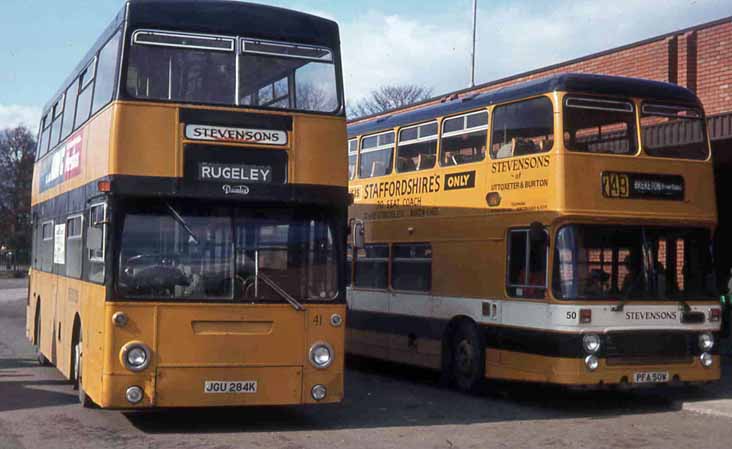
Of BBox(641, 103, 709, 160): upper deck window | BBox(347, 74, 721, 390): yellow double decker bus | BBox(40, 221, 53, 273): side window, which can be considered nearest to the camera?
BBox(347, 74, 721, 390): yellow double decker bus

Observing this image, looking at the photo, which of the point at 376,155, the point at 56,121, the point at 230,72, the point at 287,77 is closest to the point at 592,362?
the point at 287,77

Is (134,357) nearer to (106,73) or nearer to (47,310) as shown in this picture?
(106,73)

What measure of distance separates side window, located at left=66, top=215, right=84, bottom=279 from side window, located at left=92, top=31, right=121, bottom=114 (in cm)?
150

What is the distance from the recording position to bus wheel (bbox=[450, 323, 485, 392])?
1486cm

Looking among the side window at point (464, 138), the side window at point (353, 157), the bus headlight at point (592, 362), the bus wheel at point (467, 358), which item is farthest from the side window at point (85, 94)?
the bus headlight at point (592, 362)

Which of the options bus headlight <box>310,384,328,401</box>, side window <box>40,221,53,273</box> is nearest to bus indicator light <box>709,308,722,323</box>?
bus headlight <box>310,384,328,401</box>

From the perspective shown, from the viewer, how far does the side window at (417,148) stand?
16.6 m

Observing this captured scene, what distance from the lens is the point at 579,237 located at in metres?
13.2

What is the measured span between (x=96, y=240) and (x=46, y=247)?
5.60 meters

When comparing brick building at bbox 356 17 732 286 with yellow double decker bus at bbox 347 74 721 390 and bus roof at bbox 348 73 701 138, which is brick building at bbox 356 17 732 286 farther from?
yellow double decker bus at bbox 347 74 721 390

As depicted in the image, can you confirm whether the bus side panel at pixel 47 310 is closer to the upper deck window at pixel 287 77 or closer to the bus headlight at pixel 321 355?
the bus headlight at pixel 321 355

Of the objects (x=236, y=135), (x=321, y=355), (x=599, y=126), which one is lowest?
(x=321, y=355)

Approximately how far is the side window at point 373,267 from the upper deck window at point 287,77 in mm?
6417

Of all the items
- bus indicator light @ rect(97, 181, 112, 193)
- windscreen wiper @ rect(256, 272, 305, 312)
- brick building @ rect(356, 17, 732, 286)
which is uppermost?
brick building @ rect(356, 17, 732, 286)
